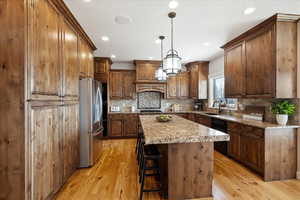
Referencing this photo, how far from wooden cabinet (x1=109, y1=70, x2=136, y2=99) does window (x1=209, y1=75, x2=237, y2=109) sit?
2908 millimetres

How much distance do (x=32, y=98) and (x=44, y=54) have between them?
610 millimetres

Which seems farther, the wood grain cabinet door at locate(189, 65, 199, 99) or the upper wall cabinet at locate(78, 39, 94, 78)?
the wood grain cabinet door at locate(189, 65, 199, 99)

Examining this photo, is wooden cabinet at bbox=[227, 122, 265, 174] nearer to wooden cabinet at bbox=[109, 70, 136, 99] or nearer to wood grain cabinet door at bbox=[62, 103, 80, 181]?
wood grain cabinet door at bbox=[62, 103, 80, 181]

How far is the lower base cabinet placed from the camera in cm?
172

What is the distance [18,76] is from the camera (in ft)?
5.17

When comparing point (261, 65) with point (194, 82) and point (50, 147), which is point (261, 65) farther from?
point (50, 147)

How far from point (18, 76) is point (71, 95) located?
1.20 m

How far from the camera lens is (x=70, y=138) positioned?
2.76 meters

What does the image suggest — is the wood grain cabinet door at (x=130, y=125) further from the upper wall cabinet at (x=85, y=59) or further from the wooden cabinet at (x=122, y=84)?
the upper wall cabinet at (x=85, y=59)

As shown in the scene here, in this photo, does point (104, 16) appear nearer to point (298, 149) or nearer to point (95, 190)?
point (95, 190)

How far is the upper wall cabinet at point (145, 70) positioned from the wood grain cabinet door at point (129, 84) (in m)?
0.28

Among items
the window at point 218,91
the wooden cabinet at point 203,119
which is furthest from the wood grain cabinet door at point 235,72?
the wooden cabinet at point 203,119

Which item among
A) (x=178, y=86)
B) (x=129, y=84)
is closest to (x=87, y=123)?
(x=129, y=84)

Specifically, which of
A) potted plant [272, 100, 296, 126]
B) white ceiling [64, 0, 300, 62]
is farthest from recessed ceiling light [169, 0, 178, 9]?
potted plant [272, 100, 296, 126]
